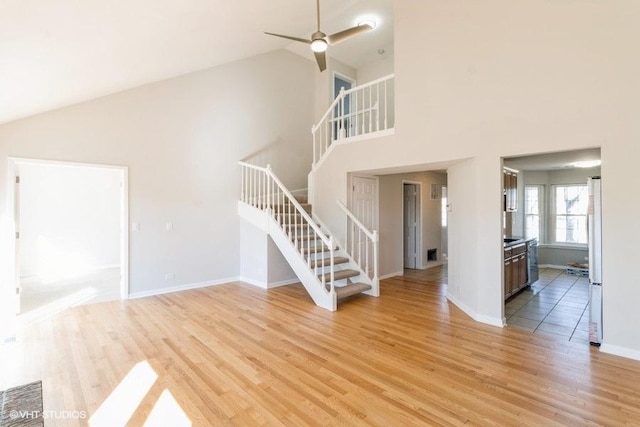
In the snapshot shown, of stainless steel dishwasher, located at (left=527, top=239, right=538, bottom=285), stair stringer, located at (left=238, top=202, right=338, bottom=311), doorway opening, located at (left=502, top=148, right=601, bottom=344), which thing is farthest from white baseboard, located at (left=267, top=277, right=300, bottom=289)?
stainless steel dishwasher, located at (left=527, top=239, right=538, bottom=285)

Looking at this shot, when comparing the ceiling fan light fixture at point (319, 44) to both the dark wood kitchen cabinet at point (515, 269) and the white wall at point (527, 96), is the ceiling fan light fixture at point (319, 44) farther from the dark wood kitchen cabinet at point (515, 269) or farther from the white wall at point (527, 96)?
the dark wood kitchen cabinet at point (515, 269)

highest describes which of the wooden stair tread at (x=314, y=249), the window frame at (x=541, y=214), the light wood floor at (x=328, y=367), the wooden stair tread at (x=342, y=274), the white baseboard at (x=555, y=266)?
the window frame at (x=541, y=214)

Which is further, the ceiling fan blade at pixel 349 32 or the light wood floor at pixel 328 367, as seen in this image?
the ceiling fan blade at pixel 349 32

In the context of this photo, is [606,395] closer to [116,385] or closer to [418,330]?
[418,330]

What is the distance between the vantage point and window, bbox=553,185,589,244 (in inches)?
289

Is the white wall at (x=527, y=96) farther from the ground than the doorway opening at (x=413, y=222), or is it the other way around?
the white wall at (x=527, y=96)

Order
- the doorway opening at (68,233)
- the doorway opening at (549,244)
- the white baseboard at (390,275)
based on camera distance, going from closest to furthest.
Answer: the doorway opening at (549,244), the doorway opening at (68,233), the white baseboard at (390,275)

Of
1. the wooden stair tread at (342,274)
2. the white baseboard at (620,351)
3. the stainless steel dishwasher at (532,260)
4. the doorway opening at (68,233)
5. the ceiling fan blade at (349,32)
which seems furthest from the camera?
the doorway opening at (68,233)

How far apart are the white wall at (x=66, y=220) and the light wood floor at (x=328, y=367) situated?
3933 mm

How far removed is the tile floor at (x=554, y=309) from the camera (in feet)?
12.3

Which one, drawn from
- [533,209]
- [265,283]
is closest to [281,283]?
[265,283]

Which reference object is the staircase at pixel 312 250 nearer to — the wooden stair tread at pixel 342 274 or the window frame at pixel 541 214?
the wooden stair tread at pixel 342 274

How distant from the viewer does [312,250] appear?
5250 millimetres

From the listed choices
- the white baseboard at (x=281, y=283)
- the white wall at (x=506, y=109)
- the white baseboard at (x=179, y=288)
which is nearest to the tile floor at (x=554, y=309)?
the white wall at (x=506, y=109)
